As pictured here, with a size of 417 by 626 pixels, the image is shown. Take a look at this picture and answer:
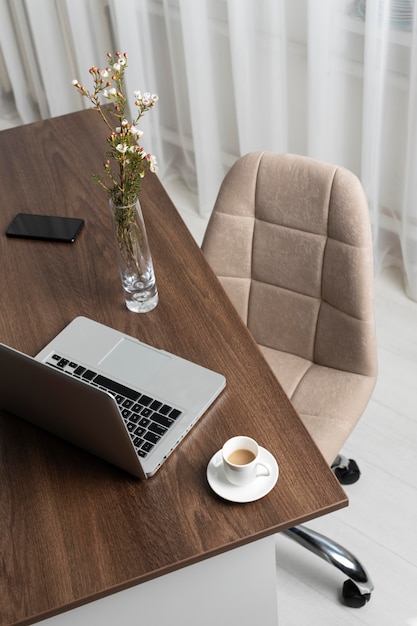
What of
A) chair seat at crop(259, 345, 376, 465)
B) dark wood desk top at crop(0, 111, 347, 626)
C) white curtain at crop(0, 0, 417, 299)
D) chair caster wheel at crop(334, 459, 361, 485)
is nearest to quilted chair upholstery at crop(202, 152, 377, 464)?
chair seat at crop(259, 345, 376, 465)

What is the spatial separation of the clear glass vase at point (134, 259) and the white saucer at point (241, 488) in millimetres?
395

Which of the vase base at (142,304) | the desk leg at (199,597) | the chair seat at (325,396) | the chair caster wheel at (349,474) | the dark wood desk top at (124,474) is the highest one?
the vase base at (142,304)

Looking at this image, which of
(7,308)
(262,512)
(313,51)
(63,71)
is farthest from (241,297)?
(63,71)

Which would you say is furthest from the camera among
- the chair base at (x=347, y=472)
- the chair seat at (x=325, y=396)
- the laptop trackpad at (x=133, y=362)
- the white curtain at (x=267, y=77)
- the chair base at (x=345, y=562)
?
the white curtain at (x=267, y=77)

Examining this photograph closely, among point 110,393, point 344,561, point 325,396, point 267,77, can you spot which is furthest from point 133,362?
point 267,77

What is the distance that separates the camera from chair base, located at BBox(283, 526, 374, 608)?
1767 millimetres

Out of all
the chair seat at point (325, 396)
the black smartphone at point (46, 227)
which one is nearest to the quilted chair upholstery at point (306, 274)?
the chair seat at point (325, 396)

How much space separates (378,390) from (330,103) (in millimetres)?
884

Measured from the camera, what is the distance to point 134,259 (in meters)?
1.43

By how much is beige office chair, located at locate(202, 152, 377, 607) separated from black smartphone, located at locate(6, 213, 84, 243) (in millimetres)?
302

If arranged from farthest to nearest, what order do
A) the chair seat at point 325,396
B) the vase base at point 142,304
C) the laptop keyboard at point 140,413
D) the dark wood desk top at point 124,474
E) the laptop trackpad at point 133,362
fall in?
1. the chair seat at point 325,396
2. the vase base at point 142,304
3. the laptop trackpad at point 133,362
4. the laptop keyboard at point 140,413
5. the dark wood desk top at point 124,474

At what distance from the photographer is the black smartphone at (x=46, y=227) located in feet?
5.49

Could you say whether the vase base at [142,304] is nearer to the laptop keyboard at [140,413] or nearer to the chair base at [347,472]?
the laptop keyboard at [140,413]

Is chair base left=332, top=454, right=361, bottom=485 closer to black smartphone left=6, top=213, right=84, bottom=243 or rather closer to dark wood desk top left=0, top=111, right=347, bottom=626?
dark wood desk top left=0, top=111, right=347, bottom=626
